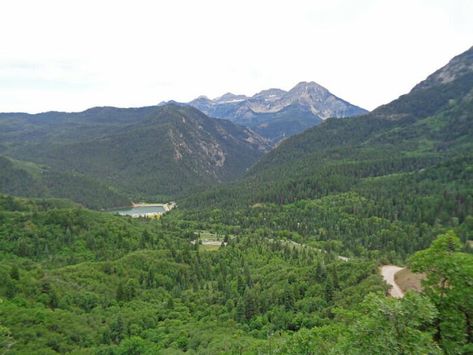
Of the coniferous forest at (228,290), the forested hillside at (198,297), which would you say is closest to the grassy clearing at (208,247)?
the coniferous forest at (228,290)

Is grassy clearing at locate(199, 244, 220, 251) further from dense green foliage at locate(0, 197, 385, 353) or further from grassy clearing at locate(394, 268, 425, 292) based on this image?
grassy clearing at locate(394, 268, 425, 292)

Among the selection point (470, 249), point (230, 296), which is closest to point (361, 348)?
point (230, 296)

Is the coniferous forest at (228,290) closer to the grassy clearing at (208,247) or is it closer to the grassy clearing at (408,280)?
the grassy clearing at (408,280)

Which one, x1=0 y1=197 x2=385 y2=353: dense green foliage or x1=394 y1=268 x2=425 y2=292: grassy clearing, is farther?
x1=0 y1=197 x2=385 y2=353: dense green foliage

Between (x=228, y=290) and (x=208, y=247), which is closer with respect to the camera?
(x=228, y=290)

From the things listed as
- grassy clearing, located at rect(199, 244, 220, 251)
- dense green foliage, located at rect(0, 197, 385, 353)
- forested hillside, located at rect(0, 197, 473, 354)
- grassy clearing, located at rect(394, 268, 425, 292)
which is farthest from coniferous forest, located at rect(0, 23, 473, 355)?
grassy clearing, located at rect(199, 244, 220, 251)

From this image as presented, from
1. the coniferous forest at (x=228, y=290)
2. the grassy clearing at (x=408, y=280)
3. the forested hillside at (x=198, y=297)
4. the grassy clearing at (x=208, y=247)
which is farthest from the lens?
the grassy clearing at (x=208, y=247)

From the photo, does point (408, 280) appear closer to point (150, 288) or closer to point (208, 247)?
point (150, 288)

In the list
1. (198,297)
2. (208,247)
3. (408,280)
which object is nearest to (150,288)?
(198,297)

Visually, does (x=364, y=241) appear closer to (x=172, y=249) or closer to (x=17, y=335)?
(x=172, y=249)
